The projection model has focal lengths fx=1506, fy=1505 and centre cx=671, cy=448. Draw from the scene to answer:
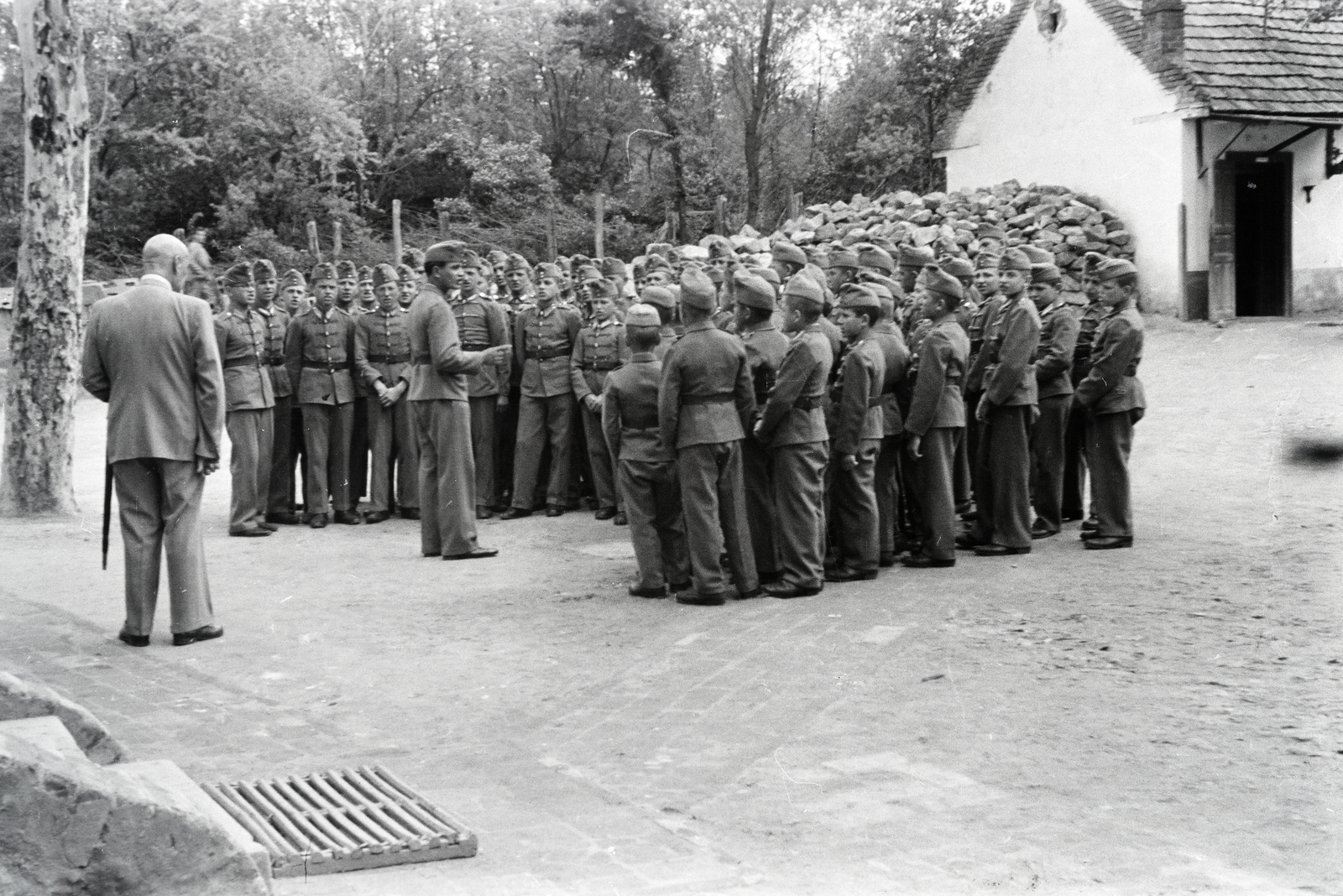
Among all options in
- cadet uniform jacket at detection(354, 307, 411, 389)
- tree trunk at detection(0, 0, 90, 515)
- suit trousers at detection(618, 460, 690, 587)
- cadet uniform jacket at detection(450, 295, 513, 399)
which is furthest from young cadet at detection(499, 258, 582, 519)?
tree trunk at detection(0, 0, 90, 515)

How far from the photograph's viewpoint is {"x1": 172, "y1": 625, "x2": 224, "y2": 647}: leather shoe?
8219 mm

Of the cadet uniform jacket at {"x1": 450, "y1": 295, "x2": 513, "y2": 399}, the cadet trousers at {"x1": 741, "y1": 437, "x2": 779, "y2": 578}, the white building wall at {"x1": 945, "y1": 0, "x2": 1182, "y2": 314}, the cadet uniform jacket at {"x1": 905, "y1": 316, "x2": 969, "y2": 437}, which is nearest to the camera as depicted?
the cadet trousers at {"x1": 741, "y1": 437, "x2": 779, "y2": 578}

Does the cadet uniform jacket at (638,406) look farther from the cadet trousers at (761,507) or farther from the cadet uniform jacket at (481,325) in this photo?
the cadet uniform jacket at (481,325)

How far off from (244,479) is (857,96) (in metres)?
25.2

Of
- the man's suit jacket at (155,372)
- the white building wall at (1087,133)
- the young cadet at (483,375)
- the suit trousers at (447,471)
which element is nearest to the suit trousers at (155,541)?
the man's suit jacket at (155,372)

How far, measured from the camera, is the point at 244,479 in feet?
40.5

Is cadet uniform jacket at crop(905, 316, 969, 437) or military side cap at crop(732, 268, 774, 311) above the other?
military side cap at crop(732, 268, 774, 311)

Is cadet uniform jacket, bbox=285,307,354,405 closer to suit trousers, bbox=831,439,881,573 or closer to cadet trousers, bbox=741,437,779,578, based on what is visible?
cadet trousers, bbox=741,437,779,578

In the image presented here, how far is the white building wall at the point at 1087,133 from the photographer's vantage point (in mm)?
22594

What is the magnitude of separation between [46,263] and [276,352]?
2020 millimetres

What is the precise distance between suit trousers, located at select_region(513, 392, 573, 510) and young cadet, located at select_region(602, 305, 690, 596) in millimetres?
3359

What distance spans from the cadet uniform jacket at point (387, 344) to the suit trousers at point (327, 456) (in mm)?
407

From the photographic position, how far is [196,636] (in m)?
8.25

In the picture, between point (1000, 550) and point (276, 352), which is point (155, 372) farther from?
point (1000, 550)
